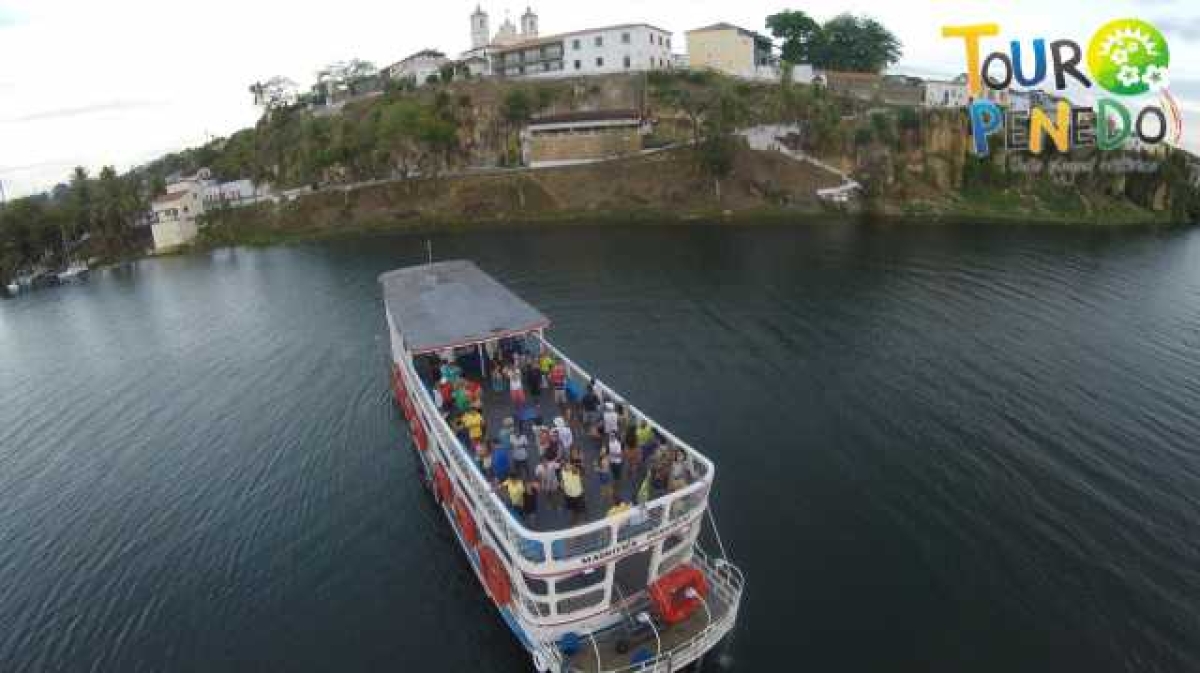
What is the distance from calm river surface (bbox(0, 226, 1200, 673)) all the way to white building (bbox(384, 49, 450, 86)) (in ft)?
362

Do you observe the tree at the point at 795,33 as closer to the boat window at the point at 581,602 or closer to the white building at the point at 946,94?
the white building at the point at 946,94

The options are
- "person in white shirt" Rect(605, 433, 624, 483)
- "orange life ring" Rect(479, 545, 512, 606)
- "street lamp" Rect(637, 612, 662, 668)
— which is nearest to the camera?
"street lamp" Rect(637, 612, 662, 668)

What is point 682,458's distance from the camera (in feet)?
80.0

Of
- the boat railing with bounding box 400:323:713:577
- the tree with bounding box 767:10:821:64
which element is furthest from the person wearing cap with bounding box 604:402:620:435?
the tree with bounding box 767:10:821:64

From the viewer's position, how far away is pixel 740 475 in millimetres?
33531

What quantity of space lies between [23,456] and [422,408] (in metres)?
30.3

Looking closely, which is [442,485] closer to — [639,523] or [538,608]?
[538,608]

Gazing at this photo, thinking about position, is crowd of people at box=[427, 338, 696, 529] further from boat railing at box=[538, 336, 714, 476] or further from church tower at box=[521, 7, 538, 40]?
church tower at box=[521, 7, 538, 40]

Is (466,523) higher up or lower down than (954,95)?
lower down

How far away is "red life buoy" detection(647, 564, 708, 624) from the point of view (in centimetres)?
2123

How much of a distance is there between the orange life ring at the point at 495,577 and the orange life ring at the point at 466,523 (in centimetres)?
103

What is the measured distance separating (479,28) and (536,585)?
7111 inches

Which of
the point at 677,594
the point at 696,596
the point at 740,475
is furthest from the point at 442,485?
the point at 740,475

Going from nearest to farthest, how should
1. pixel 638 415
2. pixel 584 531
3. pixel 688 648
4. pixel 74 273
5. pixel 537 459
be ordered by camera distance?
pixel 584 531
pixel 688 648
pixel 537 459
pixel 638 415
pixel 74 273
